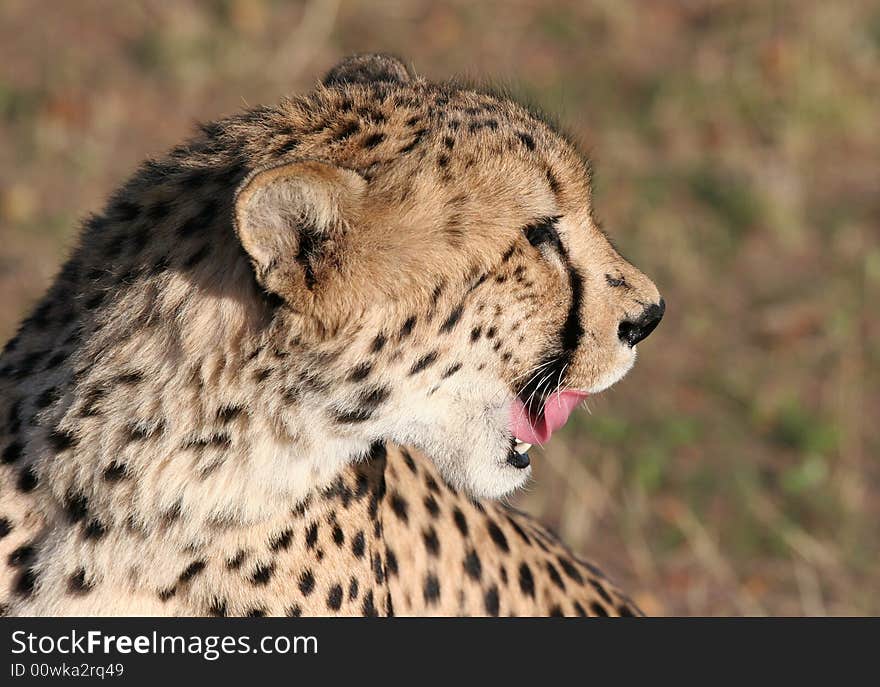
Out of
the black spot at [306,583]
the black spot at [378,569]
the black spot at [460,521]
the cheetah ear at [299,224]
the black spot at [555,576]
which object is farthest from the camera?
the black spot at [555,576]

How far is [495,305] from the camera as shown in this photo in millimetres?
2268

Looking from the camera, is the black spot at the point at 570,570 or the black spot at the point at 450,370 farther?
the black spot at the point at 570,570

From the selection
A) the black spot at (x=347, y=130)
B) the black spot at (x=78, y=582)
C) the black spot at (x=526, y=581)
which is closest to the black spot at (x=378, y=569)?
the black spot at (x=526, y=581)

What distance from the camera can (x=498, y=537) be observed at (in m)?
2.71

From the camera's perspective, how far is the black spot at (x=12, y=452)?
2262 mm

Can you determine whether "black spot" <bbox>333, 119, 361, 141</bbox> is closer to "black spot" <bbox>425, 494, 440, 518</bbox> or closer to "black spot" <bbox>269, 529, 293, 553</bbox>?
"black spot" <bbox>269, 529, 293, 553</bbox>

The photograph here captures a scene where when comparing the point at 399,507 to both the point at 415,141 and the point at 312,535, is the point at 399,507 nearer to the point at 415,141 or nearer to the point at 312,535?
the point at 312,535

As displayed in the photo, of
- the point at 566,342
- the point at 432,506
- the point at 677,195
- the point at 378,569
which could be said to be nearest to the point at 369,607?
the point at 378,569

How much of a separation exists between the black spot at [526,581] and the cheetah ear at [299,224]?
0.85 m

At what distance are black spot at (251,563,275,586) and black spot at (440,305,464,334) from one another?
18.1 inches

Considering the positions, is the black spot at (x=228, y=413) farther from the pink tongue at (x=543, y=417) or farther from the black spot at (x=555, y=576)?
the black spot at (x=555, y=576)

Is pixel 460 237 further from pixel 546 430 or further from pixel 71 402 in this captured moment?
pixel 71 402

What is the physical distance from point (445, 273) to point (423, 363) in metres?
0.14
